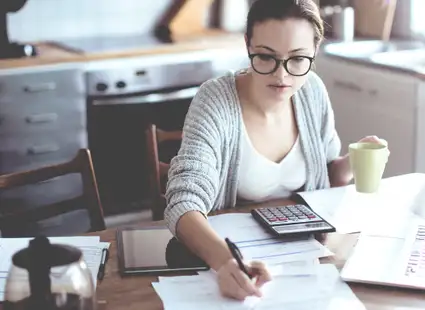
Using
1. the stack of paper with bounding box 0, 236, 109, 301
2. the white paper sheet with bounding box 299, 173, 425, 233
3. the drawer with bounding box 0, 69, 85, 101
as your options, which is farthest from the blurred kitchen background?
the stack of paper with bounding box 0, 236, 109, 301

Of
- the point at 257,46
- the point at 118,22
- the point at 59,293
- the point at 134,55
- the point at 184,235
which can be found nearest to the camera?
the point at 59,293

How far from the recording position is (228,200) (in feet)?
6.19

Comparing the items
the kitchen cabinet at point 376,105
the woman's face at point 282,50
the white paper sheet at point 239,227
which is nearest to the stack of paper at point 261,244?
the white paper sheet at point 239,227

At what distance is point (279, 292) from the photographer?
1.33 m

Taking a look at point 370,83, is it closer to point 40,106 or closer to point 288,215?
point 40,106

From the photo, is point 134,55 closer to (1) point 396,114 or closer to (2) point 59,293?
(1) point 396,114

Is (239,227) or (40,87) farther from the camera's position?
(40,87)

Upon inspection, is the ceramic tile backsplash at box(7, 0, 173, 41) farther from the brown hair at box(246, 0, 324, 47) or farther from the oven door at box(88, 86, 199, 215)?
the brown hair at box(246, 0, 324, 47)

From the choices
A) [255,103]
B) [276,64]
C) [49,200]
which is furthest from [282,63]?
[49,200]

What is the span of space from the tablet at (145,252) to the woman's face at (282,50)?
0.42 m

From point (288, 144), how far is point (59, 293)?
39.5 inches

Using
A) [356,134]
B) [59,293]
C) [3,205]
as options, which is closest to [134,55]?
[3,205]

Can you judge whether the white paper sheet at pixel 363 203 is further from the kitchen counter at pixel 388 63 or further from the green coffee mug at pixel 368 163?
the kitchen counter at pixel 388 63

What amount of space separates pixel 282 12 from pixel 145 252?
0.64 meters
